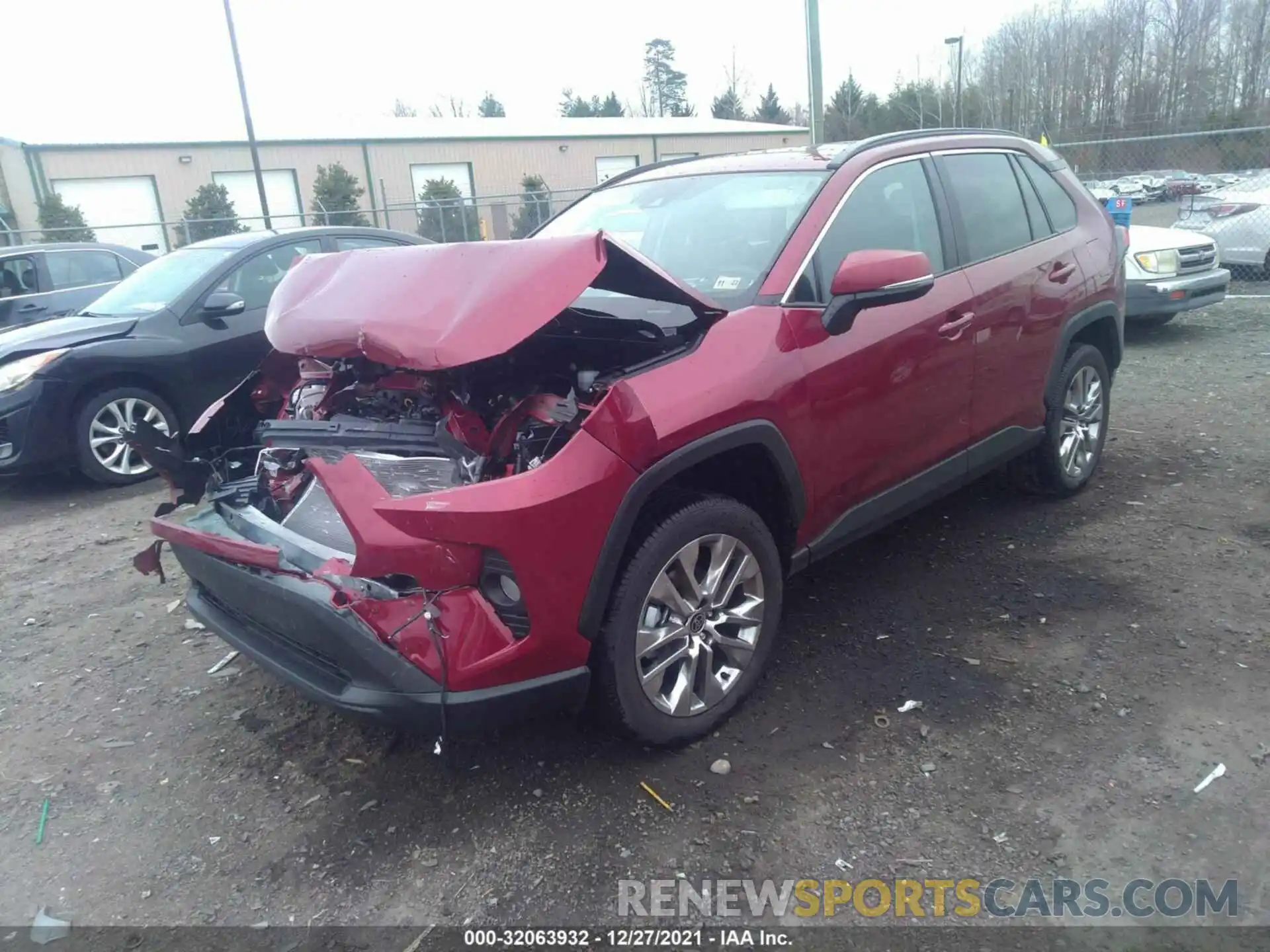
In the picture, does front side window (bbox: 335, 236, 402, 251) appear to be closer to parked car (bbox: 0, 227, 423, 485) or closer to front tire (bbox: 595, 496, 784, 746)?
parked car (bbox: 0, 227, 423, 485)

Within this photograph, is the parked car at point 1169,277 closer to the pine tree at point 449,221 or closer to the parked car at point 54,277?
the parked car at point 54,277

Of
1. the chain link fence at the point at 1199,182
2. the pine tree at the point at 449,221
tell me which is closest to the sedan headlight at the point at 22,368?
the chain link fence at the point at 1199,182

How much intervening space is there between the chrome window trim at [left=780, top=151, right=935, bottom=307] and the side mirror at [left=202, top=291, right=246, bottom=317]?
4734 millimetres

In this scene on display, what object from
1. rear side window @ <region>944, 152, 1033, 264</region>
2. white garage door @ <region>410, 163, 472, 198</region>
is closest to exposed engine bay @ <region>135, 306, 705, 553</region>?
rear side window @ <region>944, 152, 1033, 264</region>

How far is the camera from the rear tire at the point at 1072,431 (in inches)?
182

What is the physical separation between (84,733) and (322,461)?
74.3 inches

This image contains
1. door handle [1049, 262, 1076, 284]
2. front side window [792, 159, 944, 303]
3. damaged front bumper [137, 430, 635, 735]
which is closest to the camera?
damaged front bumper [137, 430, 635, 735]

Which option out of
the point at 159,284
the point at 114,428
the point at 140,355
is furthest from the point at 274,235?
the point at 114,428

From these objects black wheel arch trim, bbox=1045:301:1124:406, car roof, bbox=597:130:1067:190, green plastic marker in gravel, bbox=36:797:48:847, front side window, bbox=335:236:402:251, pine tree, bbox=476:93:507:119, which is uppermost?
pine tree, bbox=476:93:507:119

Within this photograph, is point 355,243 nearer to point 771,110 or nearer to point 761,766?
point 761,766

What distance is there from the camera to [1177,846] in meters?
2.49

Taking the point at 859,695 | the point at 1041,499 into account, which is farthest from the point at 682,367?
the point at 1041,499

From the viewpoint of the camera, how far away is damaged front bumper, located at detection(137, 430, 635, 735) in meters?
2.36

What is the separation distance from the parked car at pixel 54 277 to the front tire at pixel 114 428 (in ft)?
11.6
